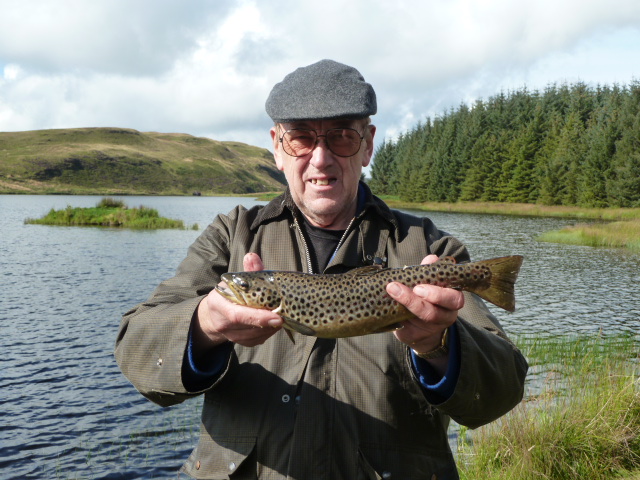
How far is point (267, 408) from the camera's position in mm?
3729

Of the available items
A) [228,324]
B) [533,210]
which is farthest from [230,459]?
[533,210]

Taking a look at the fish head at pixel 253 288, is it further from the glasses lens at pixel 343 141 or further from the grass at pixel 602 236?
the grass at pixel 602 236

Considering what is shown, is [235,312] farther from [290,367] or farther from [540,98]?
[540,98]

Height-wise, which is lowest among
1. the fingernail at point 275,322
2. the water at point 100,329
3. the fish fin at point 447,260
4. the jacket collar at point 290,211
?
the water at point 100,329

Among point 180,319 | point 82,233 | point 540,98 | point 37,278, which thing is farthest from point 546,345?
point 540,98

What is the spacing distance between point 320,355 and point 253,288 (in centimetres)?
66

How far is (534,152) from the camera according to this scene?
92.9m

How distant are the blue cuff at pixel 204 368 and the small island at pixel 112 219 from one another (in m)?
51.4

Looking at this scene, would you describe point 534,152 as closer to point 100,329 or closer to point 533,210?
point 533,210

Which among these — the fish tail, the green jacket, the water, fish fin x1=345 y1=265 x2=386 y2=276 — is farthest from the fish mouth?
the water

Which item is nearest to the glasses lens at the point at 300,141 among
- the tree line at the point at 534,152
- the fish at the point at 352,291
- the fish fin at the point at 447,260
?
the fish at the point at 352,291

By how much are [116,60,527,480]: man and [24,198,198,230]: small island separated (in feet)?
167

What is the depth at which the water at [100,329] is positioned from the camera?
11.4 meters

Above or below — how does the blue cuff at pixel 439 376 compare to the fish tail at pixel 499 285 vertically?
below
